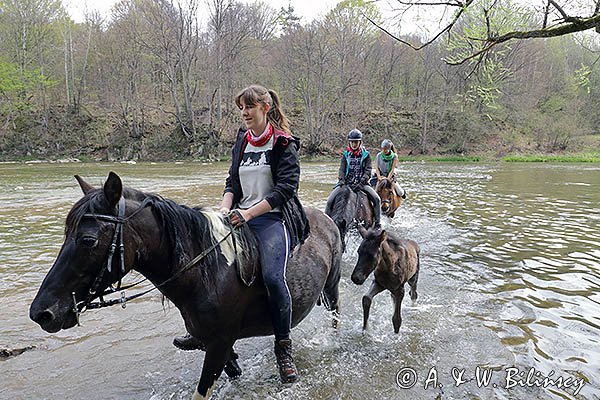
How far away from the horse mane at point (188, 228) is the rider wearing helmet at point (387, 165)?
8.19 meters

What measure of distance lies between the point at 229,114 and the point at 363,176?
36361 millimetres

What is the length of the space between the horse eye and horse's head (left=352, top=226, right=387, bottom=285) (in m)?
3.05

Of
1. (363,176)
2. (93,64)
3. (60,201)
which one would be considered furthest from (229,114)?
(363,176)

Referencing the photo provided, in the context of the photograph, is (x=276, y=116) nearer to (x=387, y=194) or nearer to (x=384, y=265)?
(x=384, y=265)

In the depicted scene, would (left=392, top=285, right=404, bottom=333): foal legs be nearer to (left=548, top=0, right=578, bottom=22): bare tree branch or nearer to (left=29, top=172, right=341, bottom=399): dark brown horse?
(left=29, top=172, right=341, bottom=399): dark brown horse

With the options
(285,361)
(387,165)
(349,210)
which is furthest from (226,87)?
(285,361)

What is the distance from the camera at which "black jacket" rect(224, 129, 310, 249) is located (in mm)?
3303

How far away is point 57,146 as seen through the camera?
39.0m

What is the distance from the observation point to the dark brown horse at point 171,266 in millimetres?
2342

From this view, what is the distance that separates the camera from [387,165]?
36.9 ft

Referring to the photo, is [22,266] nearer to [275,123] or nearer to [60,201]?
[275,123]

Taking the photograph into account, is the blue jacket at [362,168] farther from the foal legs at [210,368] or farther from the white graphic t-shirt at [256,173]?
the foal legs at [210,368]

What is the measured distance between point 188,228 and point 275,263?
0.82 meters

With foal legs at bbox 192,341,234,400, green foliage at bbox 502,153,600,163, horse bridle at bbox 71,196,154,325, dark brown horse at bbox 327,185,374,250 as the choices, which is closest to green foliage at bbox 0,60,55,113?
dark brown horse at bbox 327,185,374,250
